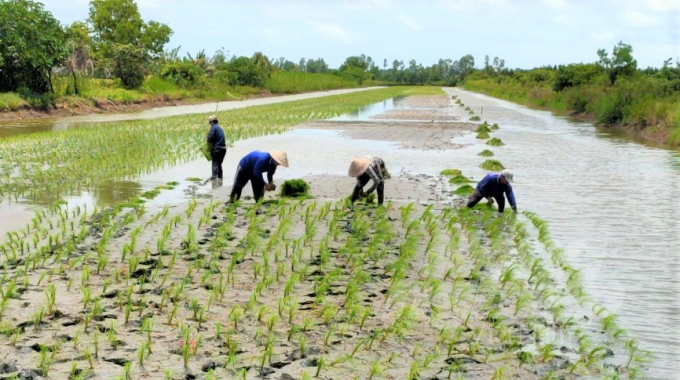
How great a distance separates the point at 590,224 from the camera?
375 inches

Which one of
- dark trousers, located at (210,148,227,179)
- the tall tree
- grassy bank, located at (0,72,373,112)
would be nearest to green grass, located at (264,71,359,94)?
grassy bank, located at (0,72,373,112)

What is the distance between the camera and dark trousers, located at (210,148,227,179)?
39.9 ft

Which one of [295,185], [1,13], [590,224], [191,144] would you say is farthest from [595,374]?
[1,13]

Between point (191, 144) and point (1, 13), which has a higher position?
point (1, 13)

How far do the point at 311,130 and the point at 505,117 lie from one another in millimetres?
13925

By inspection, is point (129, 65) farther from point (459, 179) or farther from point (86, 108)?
point (459, 179)

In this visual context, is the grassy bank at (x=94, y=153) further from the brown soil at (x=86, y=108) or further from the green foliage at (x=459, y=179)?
the brown soil at (x=86, y=108)

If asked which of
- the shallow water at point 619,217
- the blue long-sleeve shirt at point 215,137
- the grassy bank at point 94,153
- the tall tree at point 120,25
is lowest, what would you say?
the shallow water at point 619,217

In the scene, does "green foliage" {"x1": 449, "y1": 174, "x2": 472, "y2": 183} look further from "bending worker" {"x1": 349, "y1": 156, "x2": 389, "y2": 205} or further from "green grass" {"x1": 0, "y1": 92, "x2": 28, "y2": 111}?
"green grass" {"x1": 0, "y1": 92, "x2": 28, "y2": 111}

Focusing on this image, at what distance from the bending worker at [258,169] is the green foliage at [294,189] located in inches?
39.4

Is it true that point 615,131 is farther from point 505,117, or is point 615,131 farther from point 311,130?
point 311,130

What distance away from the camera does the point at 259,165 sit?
30.9ft

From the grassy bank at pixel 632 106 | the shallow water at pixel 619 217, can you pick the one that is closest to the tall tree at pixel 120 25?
the grassy bank at pixel 632 106

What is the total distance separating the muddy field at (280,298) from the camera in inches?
181
